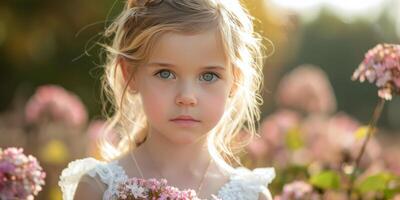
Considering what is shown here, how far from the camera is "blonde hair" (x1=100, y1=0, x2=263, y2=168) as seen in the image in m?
3.61

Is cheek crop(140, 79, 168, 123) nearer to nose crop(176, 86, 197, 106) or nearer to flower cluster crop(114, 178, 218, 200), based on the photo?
nose crop(176, 86, 197, 106)

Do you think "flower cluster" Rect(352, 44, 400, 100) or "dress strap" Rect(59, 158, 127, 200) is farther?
"flower cluster" Rect(352, 44, 400, 100)

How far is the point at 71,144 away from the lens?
871 centimetres

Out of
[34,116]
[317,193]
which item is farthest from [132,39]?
[34,116]

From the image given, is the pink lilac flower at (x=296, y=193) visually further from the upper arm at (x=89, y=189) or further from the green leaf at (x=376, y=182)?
the upper arm at (x=89, y=189)

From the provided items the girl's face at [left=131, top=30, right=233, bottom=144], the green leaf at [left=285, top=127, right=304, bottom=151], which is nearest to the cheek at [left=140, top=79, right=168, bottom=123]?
the girl's face at [left=131, top=30, right=233, bottom=144]

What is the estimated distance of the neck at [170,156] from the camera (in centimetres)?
373

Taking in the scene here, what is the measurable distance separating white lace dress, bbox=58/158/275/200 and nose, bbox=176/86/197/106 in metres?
0.38

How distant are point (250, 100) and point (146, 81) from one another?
61cm

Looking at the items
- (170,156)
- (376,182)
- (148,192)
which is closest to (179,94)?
(170,156)

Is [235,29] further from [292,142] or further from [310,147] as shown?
[310,147]

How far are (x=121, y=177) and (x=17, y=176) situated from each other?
934 mm

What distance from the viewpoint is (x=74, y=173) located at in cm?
383

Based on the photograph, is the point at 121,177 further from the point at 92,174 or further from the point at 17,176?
the point at 17,176
